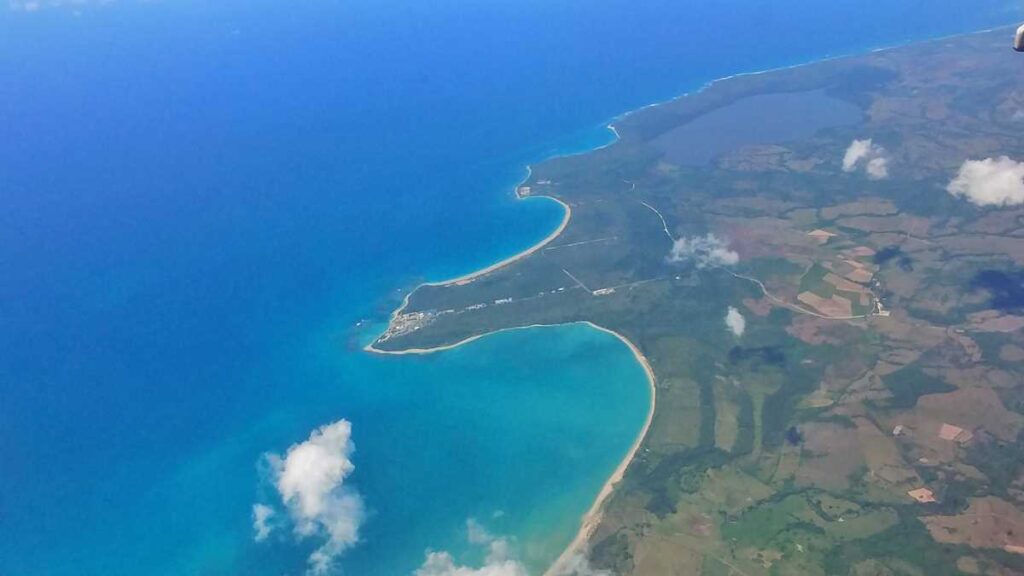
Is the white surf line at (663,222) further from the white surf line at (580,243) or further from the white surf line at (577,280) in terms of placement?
the white surf line at (577,280)

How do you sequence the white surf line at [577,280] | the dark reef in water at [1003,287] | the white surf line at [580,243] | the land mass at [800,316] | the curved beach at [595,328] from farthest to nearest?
the white surf line at [580,243] < the white surf line at [577,280] < the dark reef in water at [1003,287] < the land mass at [800,316] < the curved beach at [595,328]

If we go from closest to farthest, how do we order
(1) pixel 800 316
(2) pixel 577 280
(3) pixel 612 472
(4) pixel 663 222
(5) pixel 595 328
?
1. (3) pixel 612 472
2. (1) pixel 800 316
3. (5) pixel 595 328
4. (2) pixel 577 280
5. (4) pixel 663 222

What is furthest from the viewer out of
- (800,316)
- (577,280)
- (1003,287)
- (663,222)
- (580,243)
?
(663,222)

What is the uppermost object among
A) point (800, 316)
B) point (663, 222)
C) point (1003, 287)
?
point (663, 222)

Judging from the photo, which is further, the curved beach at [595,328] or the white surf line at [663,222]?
the white surf line at [663,222]

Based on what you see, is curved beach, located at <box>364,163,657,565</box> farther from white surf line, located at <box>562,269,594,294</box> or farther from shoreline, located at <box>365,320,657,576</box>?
white surf line, located at <box>562,269,594,294</box>

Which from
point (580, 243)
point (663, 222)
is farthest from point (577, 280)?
point (663, 222)

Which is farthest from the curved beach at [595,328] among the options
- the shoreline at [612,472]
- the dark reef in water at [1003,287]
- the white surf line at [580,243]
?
the dark reef in water at [1003,287]

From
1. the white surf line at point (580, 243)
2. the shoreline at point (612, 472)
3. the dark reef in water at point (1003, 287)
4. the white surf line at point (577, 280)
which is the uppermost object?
the white surf line at point (580, 243)

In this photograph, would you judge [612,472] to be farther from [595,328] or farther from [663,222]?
[663,222]

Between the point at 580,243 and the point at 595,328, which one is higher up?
the point at 580,243
